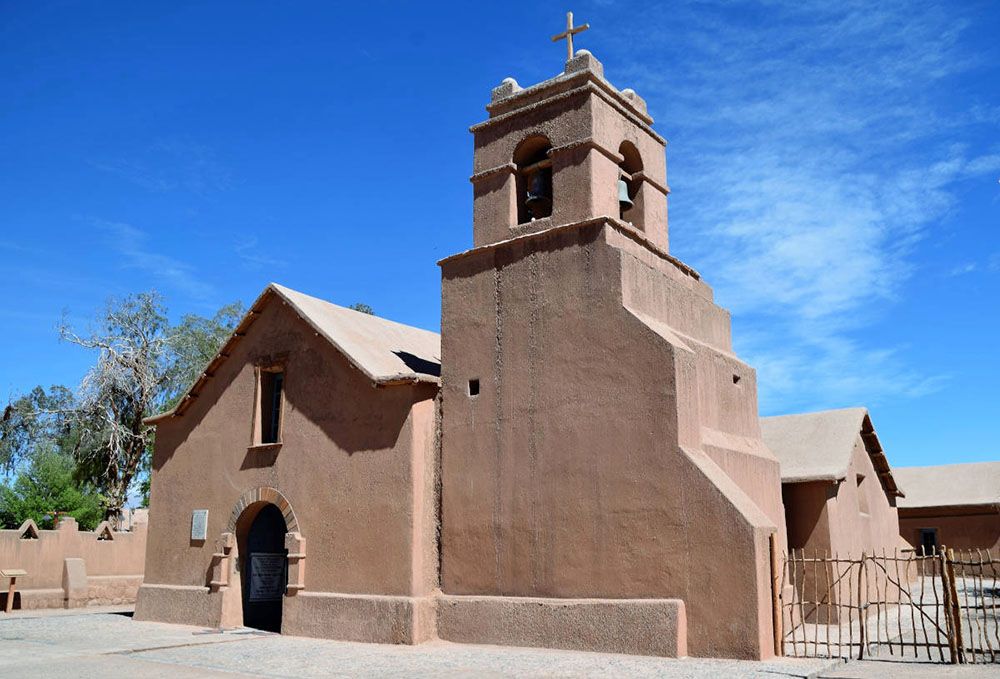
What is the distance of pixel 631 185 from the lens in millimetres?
16297

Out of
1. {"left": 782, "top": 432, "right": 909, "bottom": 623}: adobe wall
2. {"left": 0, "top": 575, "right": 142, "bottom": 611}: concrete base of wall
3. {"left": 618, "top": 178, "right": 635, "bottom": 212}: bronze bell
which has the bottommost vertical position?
{"left": 0, "top": 575, "right": 142, "bottom": 611}: concrete base of wall

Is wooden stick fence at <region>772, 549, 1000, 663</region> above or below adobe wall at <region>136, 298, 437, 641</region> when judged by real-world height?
below

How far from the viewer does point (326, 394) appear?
16547 millimetres

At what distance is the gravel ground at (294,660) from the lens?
11.2 meters

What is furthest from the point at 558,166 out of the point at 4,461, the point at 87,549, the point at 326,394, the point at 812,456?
the point at 4,461

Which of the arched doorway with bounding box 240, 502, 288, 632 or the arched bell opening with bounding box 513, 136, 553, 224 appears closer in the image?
the arched bell opening with bounding box 513, 136, 553, 224

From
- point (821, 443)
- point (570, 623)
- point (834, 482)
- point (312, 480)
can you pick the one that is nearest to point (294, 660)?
point (570, 623)

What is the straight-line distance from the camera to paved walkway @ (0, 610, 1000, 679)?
10.9m

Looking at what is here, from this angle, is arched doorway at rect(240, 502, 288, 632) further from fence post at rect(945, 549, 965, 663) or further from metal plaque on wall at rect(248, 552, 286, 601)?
fence post at rect(945, 549, 965, 663)

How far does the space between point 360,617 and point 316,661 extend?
7.54 feet

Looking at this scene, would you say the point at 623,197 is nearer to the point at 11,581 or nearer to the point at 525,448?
the point at 525,448

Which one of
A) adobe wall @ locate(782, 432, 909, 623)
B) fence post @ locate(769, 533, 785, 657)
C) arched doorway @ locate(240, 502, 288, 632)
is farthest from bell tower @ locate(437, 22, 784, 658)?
arched doorway @ locate(240, 502, 288, 632)

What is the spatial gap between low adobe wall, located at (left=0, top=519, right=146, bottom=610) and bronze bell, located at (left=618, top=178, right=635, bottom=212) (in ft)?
52.6

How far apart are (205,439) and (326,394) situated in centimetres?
370
